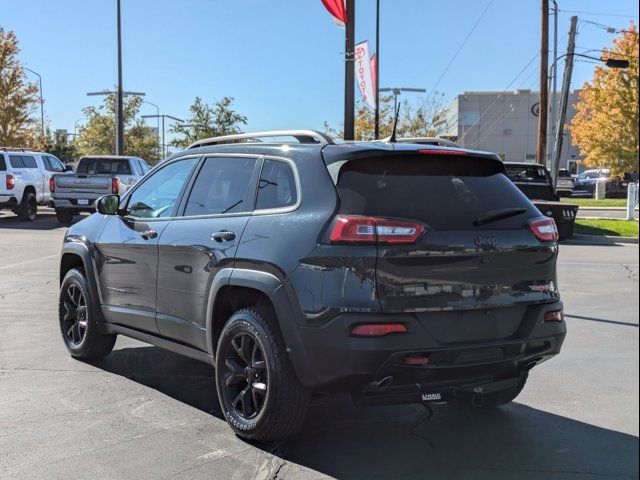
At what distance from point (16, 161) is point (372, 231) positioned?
2007 centimetres

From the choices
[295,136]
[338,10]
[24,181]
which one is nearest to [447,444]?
[295,136]

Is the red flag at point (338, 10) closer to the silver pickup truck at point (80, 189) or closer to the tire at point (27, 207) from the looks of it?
the silver pickup truck at point (80, 189)

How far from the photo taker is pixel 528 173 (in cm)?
1925

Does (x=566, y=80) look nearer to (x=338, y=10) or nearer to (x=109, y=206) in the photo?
(x=338, y=10)

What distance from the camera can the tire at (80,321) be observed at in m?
5.86

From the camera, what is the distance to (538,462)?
12.7ft

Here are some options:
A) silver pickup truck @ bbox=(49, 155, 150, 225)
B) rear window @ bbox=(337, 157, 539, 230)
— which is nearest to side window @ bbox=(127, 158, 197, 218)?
rear window @ bbox=(337, 157, 539, 230)

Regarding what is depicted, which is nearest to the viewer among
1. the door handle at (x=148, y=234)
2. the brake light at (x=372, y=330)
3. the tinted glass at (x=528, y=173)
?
the brake light at (x=372, y=330)

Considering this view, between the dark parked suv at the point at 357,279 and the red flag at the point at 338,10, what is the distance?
682cm

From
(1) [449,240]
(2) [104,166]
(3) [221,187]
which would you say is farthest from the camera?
(2) [104,166]

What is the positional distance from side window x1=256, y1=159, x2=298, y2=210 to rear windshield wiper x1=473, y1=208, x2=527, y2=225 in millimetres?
1073

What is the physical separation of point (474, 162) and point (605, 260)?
10.6 metres

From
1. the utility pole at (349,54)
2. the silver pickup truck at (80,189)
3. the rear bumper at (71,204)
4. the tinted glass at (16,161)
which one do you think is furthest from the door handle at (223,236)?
the tinted glass at (16,161)

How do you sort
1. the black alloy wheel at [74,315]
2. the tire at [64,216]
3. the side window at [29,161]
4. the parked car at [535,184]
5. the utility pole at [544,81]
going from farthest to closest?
1. the utility pole at [544,81]
2. the side window at [29,161]
3. the tire at [64,216]
4. the parked car at [535,184]
5. the black alloy wheel at [74,315]
